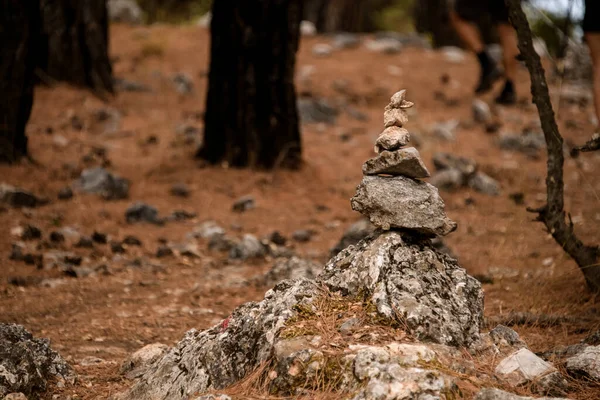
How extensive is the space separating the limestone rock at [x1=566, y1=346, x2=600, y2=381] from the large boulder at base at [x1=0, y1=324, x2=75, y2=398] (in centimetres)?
201

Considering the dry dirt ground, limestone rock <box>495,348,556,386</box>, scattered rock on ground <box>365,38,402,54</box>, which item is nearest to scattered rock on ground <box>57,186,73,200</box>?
the dry dirt ground

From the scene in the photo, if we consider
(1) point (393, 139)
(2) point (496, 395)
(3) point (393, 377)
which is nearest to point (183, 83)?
(1) point (393, 139)

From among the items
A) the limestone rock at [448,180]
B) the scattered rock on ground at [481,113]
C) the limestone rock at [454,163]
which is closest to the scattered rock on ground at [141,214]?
the limestone rock at [448,180]

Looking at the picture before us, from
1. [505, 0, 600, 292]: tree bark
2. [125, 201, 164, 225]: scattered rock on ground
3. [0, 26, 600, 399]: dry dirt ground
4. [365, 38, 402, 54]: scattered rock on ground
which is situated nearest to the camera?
[505, 0, 600, 292]: tree bark

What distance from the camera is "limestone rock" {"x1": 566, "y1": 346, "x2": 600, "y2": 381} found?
285cm

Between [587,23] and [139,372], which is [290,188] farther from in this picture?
[139,372]

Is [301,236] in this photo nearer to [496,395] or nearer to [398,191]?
[398,191]

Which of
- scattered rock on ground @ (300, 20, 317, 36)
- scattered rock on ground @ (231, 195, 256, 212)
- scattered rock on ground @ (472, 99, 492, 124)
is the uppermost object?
scattered rock on ground @ (300, 20, 317, 36)

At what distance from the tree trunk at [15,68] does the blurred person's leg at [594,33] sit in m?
4.29

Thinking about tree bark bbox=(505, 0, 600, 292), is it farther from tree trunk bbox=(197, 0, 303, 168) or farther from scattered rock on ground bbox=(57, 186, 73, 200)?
scattered rock on ground bbox=(57, 186, 73, 200)

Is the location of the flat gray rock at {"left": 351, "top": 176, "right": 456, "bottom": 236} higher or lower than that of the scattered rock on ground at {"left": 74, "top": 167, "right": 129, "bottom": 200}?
higher

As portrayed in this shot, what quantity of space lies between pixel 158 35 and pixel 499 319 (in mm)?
8397

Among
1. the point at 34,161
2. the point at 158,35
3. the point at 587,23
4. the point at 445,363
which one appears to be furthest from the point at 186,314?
the point at 158,35

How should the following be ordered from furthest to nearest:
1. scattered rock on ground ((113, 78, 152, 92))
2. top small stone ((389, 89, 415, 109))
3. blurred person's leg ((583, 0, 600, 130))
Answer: scattered rock on ground ((113, 78, 152, 92)) → blurred person's leg ((583, 0, 600, 130)) → top small stone ((389, 89, 415, 109))
